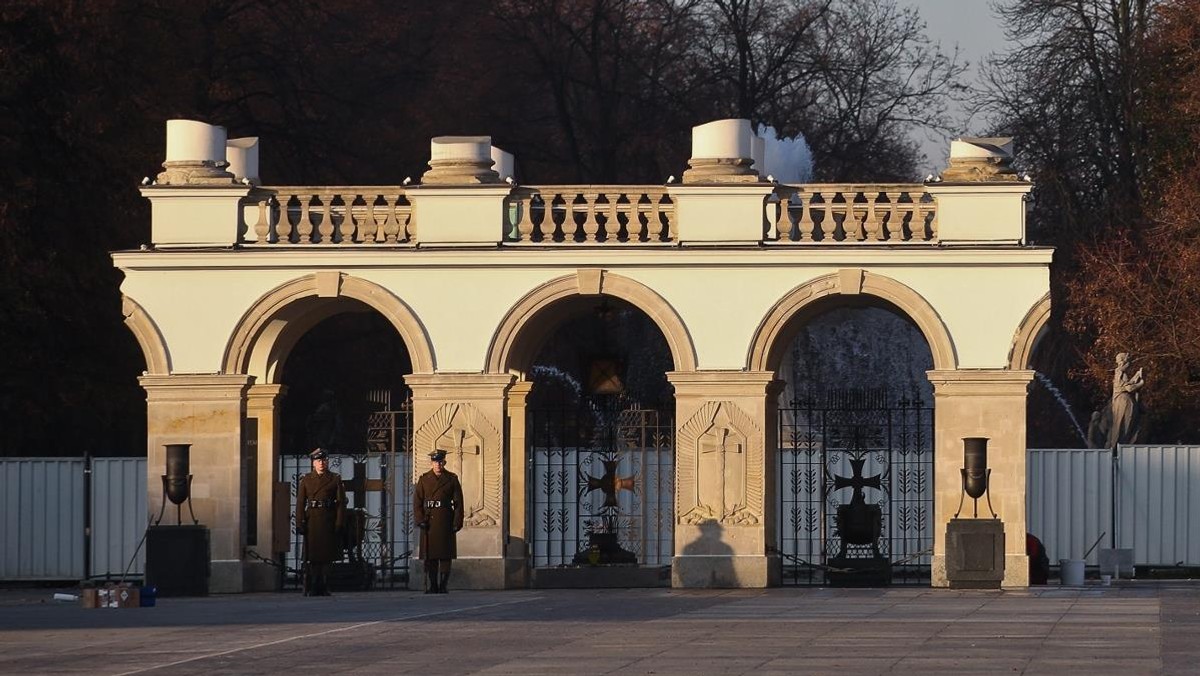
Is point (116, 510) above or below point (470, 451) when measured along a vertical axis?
below

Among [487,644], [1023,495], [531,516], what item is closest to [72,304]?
[531,516]

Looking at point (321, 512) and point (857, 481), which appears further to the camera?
point (857, 481)

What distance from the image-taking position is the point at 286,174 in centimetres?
4844

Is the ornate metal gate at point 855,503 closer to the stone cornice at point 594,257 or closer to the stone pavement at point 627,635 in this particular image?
the stone cornice at point 594,257

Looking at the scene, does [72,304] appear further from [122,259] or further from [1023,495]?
[1023,495]

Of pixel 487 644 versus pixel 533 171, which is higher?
pixel 533 171

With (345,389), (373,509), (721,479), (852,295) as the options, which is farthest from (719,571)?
(345,389)

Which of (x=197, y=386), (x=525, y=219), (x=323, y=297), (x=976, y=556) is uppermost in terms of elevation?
(x=525, y=219)

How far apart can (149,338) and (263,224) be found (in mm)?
1994

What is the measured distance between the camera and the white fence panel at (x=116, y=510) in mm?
37438

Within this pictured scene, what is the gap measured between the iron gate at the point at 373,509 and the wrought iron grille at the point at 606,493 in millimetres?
1851

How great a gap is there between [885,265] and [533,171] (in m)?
24.2

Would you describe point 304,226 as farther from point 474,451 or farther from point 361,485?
point 361,485

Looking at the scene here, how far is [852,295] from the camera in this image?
32.3 metres
